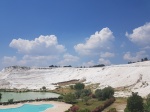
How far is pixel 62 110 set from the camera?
7112 cm

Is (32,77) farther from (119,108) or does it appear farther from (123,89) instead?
(119,108)

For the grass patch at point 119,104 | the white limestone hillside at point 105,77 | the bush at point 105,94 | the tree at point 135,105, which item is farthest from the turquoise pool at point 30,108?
the white limestone hillside at point 105,77

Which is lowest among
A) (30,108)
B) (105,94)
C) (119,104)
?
(119,104)

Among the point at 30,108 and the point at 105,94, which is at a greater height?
the point at 105,94

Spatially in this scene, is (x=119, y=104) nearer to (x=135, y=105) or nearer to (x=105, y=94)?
(x=105, y=94)

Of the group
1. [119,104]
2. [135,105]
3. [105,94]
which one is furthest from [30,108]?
[135,105]

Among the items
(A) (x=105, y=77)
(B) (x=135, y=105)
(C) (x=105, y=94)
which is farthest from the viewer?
(A) (x=105, y=77)

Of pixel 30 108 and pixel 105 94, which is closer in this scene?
pixel 30 108

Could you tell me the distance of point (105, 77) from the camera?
13650 centimetres

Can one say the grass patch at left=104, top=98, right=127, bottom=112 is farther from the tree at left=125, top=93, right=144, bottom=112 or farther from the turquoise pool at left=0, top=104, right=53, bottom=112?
the turquoise pool at left=0, top=104, right=53, bottom=112

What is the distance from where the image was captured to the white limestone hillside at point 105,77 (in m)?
107

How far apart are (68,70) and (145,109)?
139263mm

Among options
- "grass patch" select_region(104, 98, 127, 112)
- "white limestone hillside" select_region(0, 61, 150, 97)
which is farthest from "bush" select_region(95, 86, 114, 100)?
"white limestone hillside" select_region(0, 61, 150, 97)

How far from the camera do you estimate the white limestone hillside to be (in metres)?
107
